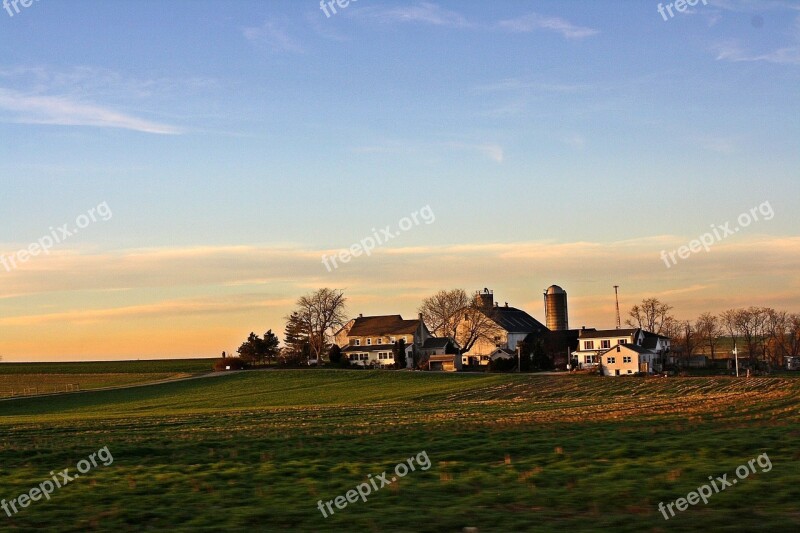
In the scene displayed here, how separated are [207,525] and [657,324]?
144m

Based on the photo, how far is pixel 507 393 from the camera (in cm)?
7531

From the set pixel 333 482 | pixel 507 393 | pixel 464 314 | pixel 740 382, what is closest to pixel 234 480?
pixel 333 482

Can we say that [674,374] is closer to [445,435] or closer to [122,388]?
[122,388]

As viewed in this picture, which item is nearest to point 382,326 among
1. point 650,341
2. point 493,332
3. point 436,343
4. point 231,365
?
point 436,343

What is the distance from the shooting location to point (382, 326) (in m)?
145

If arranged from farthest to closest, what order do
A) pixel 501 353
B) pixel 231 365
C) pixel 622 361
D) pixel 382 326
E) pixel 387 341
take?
pixel 382 326, pixel 387 341, pixel 501 353, pixel 231 365, pixel 622 361

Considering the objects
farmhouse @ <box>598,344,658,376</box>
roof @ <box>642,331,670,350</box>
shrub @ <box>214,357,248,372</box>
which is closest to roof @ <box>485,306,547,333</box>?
roof @ <box>642,331,670,350</box>

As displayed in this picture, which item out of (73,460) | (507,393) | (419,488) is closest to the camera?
(419,488)

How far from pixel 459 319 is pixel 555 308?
865 inches

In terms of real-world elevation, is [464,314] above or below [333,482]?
above

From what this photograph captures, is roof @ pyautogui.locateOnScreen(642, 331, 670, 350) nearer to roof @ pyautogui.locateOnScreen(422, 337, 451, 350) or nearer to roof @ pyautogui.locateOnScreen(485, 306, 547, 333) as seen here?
roof @ pyautogui.locateOnScreen(485, 306, 547, 333)

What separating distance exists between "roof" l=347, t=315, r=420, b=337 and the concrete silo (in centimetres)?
2756

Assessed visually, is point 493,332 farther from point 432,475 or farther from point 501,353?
point 432,475

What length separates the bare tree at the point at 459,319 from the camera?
463ft
